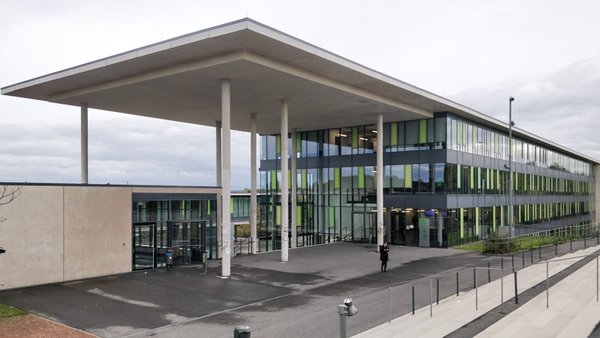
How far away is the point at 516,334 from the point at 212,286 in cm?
1166

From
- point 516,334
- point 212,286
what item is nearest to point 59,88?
point 212,286

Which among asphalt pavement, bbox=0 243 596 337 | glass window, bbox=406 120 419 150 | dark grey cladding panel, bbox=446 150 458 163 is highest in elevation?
glass window, bbox=406 120 419 150

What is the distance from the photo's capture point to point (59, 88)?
27.1 metres

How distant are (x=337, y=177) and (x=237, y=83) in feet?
58.7

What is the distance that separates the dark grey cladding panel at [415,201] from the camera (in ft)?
111

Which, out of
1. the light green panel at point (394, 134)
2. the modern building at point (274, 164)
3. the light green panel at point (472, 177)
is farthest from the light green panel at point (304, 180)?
the light green panel at point (472, 177)

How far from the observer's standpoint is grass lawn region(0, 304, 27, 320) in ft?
46.9

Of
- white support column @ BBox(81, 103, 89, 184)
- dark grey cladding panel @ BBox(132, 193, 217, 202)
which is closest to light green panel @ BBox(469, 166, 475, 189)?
dark grey cladding panel @ BBox(132, 193, 217, 202)

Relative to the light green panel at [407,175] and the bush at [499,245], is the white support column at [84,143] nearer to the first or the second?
the light green panel at [407,175]

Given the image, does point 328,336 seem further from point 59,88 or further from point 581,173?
point 581,173

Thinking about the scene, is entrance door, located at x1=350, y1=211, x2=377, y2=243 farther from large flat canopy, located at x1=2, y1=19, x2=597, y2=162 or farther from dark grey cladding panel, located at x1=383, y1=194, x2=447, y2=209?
large flat canopy, located at x1=2, y1=19, x2=597, y2=162

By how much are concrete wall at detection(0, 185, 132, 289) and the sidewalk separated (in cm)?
1440

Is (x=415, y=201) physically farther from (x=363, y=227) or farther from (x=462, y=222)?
(x=363, y=227)

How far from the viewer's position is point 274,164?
44.6 metres
